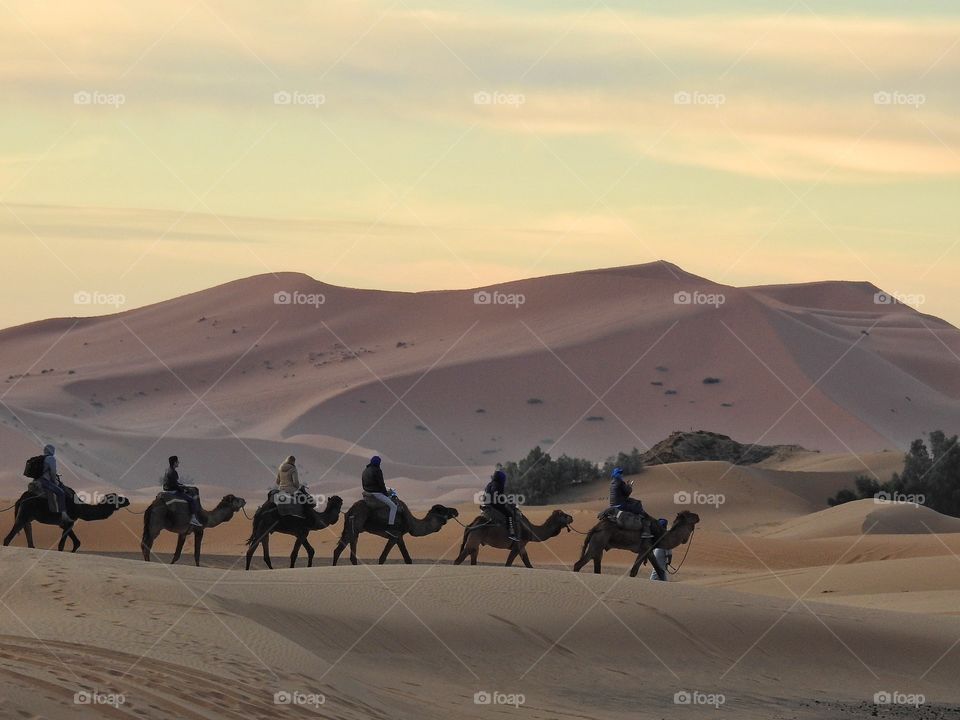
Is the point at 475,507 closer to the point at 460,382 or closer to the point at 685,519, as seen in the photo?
the point at 685,519

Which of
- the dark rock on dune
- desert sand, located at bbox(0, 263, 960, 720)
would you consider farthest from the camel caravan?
the dark rock on dune

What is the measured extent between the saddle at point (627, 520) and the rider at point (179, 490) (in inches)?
258

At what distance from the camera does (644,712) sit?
51.9 ft

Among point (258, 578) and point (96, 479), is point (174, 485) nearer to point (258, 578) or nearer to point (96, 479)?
point (258, 578)

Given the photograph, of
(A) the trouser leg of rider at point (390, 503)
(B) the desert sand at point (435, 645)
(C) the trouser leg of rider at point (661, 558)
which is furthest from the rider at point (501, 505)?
(B) the desert sand at point (435, 645)

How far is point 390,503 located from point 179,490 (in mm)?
3406

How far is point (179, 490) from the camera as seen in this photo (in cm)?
2495

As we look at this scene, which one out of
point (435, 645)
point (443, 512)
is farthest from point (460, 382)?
point (435, 645)

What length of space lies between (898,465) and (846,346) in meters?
55.1

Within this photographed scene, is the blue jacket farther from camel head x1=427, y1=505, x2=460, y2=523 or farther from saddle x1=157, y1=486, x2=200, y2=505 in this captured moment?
saddle x1=157, y1=486, x2=200, y2=505

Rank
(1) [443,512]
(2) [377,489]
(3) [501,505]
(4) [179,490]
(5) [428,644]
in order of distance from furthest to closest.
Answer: (1) [443,512] < (2) [377,489] < (4) [179,490] < (3) [501,505] < (5) [428,644]

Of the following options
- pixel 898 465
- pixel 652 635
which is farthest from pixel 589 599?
pixel 898 465

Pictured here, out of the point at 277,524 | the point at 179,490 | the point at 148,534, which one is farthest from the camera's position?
the point at 277,524

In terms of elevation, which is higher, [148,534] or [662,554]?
[148,534]
